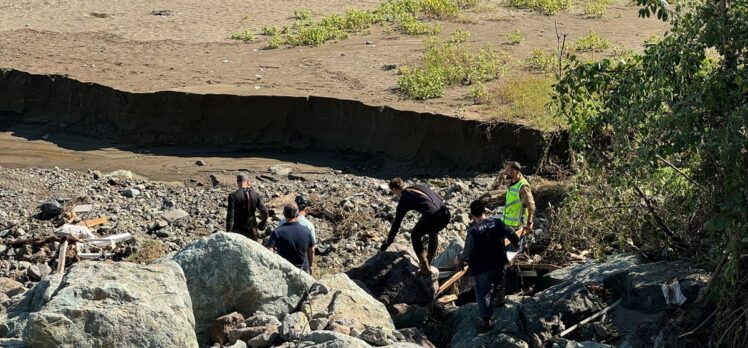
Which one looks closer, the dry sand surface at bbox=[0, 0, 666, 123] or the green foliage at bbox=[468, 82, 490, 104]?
the green foliage at bbox=[468, 82, 490, 104]

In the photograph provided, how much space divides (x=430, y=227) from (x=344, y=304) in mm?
1673

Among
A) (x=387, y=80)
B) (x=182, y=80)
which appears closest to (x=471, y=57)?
(x=387, y=80)

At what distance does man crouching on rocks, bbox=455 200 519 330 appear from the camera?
10461 mm

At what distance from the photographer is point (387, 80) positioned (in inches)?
798

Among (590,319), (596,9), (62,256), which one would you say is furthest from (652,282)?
(596,9)

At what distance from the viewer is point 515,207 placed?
12.0 meters

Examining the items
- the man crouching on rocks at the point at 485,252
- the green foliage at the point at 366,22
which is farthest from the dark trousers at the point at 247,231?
the green foliage at the point at 366,22

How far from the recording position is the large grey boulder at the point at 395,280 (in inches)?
459

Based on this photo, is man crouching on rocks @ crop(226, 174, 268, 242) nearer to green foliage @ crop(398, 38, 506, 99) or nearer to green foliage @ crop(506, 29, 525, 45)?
green foliage @ crop(398, 38, 506, 99)

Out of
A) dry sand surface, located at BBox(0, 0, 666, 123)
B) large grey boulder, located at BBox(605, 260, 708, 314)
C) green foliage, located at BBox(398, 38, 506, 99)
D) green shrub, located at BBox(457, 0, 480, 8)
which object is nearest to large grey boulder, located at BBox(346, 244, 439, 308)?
large grey boulder, located at BBox(605, 260, 708, 314)

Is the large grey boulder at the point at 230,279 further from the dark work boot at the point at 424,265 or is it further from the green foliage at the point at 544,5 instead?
the green foliage at the point at 544,5

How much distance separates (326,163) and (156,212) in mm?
3359

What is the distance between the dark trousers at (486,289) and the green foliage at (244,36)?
538 inches

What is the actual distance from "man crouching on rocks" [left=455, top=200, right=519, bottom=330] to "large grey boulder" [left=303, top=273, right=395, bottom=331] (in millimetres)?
896
